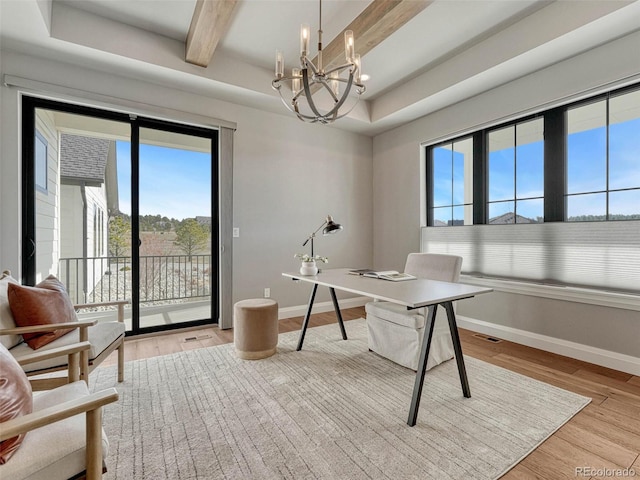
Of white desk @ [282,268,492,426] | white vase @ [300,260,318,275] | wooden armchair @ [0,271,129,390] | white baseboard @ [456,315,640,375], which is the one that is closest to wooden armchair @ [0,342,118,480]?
wooden armchair @ [0,271,129,390]

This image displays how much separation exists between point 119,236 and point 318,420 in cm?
272

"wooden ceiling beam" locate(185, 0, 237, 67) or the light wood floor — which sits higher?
"wooden ceiling beam" locate(185, 0, 237, 67)

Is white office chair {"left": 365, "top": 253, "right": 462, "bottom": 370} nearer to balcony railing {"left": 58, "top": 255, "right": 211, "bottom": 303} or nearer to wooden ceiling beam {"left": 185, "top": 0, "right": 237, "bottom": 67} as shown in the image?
balcony railing {"left": 58, "top": 255, "right": 211, "bottom": 303}

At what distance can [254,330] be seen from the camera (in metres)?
2.55

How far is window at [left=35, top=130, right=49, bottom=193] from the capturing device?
8.80 feet

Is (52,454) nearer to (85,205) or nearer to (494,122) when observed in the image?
(85,205)

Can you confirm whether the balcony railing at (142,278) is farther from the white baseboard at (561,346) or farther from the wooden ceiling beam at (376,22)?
the white baseboard at (561,346)

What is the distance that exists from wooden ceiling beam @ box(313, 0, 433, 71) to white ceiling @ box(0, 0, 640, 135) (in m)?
0.13

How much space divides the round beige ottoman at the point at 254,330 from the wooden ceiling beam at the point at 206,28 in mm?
2249

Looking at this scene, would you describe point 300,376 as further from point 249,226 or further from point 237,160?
point 237,160

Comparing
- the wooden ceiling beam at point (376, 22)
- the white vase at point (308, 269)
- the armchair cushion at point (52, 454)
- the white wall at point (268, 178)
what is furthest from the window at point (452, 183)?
the armchair cushion at point (52, 454)

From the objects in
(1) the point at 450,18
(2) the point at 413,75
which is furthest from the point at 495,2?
(2) the point at 413,75

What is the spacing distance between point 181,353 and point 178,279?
128cm

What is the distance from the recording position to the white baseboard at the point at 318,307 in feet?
12.7
